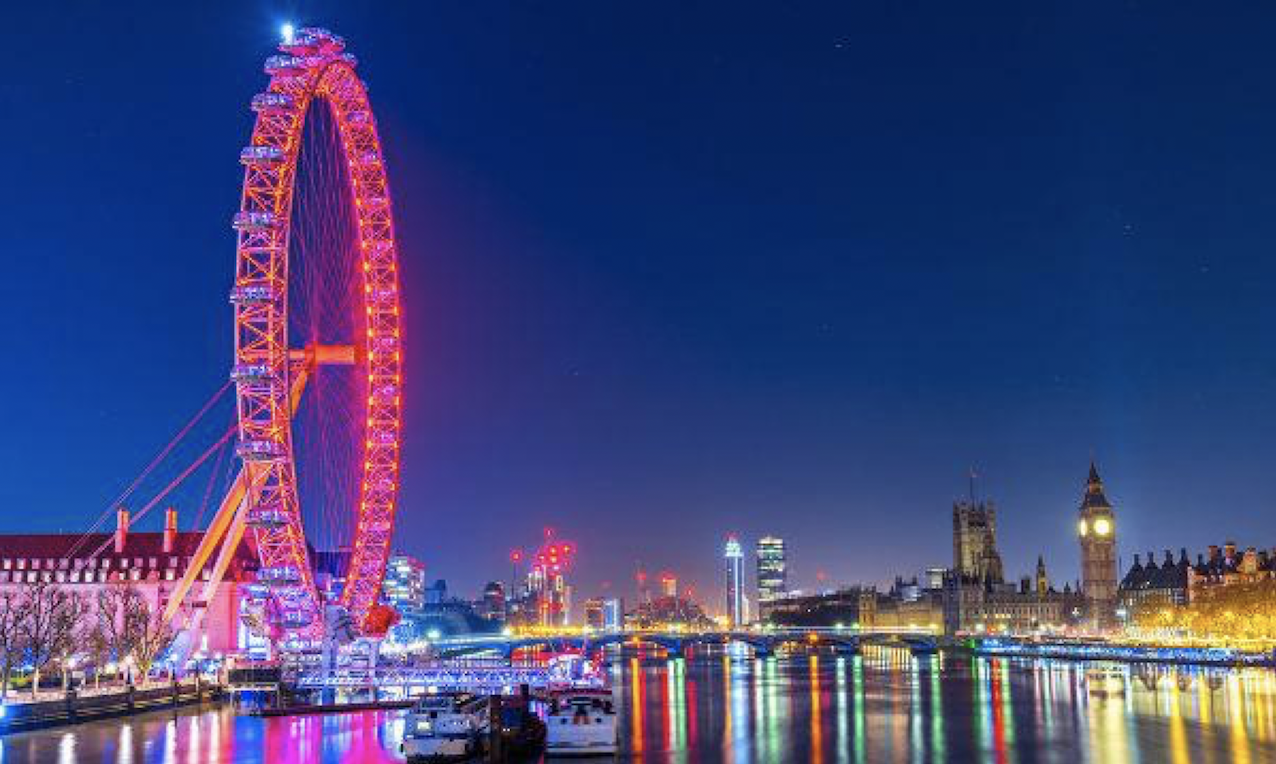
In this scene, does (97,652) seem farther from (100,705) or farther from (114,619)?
(100,705)

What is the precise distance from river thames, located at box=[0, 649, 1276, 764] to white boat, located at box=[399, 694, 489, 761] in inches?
95.4

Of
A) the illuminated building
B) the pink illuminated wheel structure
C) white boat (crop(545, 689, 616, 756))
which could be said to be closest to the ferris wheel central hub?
the pink illuminated wheel structure

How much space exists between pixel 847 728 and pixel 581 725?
2142 centimetres

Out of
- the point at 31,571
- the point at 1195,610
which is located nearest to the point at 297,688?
the point at 31,571

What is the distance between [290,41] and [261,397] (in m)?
17.7

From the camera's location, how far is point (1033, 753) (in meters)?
58.1

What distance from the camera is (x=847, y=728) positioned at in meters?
70.3

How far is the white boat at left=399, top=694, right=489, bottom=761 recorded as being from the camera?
47.6 m

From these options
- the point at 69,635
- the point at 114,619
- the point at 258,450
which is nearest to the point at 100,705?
the point at 258,450

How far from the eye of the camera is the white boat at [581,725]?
52.8 metres

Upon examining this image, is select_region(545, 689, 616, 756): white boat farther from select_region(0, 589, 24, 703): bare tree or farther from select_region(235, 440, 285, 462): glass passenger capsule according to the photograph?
select_region(235, 440, 285, 462): glass passenger capsule

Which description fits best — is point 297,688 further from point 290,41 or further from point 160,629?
point 290,41

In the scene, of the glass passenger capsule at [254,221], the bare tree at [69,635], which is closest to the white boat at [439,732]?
the bare tree at [69,635]

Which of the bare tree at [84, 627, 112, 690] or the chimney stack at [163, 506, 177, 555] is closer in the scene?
the bare tree at [84, 627, 112, 690]
